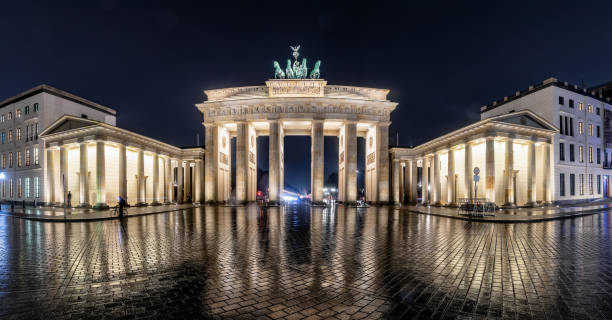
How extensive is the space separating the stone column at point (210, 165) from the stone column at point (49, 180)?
1288 centimetres

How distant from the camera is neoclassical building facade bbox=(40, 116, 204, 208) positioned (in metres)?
28.0

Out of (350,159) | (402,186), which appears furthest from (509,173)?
(350,159)

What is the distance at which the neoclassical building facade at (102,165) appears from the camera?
28.0 meters

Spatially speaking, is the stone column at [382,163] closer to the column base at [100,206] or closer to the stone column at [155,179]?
the stone column at [155,179]

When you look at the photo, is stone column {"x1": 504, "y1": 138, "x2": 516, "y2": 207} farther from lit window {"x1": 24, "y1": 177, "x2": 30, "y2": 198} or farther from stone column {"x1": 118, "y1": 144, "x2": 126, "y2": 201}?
lit window {"x1": 24, "y1": 177, "x2": 30, "y2": 198}

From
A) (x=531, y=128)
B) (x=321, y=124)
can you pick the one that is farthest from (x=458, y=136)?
(x=321, y=124)

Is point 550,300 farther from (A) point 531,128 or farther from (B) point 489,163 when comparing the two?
(A) point 531,128

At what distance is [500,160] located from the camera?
30516 mm

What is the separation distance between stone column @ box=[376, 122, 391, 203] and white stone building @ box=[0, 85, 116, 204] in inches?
1794

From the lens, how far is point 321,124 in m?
36.5

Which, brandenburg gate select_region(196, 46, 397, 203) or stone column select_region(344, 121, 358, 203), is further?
brandenburg gate select_region(196, 46, 397, 203)

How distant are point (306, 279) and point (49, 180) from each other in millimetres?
40017

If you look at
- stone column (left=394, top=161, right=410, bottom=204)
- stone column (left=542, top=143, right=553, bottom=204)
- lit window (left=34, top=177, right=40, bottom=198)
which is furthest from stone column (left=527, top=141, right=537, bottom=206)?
lit window (left=34, top=177, right=40, bottom=198)

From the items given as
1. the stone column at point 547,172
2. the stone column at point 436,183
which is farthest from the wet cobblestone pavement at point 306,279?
the stone column at point 547,172
